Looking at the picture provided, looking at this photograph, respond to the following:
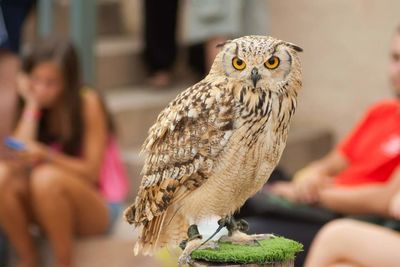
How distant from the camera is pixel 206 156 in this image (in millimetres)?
2635

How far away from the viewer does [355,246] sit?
3.77 meters

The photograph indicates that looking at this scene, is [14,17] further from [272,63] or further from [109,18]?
[272,63]

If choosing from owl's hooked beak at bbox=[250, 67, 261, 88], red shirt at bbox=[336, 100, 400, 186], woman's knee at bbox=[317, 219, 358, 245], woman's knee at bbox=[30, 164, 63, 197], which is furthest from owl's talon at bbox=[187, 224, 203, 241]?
woman's knee at bbox=[30, 164, 63, 197]

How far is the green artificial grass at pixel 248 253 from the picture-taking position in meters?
2.59

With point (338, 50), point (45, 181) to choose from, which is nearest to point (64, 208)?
point (45, 181)

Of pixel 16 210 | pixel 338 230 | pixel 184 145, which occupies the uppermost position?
pixel 184 145

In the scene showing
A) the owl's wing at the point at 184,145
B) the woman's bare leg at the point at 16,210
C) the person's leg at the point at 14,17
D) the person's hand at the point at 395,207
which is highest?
the owl's wing at the point at 184,145

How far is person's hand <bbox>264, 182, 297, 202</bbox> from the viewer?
15.1 feet

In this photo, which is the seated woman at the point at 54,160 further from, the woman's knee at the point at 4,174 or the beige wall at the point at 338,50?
the beige wall at the point at 338,50

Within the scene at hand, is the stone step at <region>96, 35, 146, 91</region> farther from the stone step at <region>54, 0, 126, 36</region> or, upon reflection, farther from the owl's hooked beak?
the owl's hooked beak

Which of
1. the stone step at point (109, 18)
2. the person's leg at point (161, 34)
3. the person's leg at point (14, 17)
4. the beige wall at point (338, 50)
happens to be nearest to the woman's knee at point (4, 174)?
the person's leg at point (14, 17)

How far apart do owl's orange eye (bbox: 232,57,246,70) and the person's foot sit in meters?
4.20

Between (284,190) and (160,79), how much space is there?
225cm

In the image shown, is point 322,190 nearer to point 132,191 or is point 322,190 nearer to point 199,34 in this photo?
point 132,191
